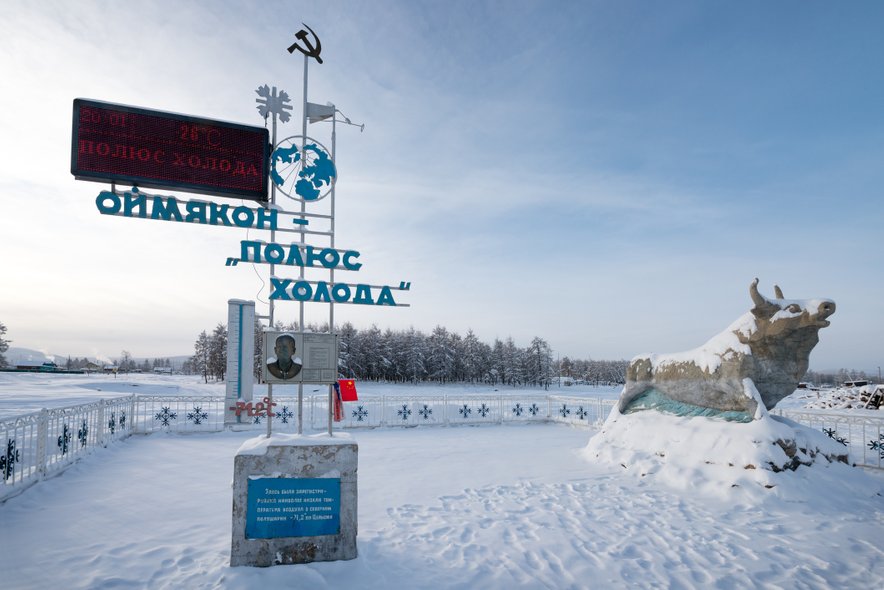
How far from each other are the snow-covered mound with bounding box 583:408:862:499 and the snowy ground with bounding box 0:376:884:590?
0.23 ft

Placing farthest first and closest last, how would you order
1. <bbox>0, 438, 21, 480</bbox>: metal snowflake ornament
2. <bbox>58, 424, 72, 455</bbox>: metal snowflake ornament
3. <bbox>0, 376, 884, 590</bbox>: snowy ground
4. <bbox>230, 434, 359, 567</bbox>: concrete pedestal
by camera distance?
<bbox>58, 424, 72, 455</bbox>: metal snowflake ornament → <bbox>0, 438, 21, 480</bbox>: metal snowflake ornament → <bbox>230, 434, 359, 567</bbox>: concrete pedestal → <bbox>0, 376, 884, 590</bbox>: snowy ground

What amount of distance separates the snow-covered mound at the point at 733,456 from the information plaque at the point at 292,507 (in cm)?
622

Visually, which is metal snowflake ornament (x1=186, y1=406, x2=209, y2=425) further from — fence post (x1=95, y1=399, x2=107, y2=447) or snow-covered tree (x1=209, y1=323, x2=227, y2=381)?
snow-covered tree (x1=209, y1=323, x2=227, y2=381)

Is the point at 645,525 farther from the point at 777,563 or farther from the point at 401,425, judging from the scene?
the point at 401,425

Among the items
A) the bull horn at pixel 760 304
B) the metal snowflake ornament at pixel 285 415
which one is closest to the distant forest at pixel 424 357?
the metal snowflake ornament at pixel 285 415

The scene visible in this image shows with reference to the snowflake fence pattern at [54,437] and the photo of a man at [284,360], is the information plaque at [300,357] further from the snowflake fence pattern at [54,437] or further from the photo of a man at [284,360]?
the snowflake fence pattern at [54,437]

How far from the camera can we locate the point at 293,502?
514 centimetres

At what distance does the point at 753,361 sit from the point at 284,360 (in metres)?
8.72

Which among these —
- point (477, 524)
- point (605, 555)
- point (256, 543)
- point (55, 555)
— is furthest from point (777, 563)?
point (55, 555)

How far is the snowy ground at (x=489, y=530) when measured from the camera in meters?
4.75

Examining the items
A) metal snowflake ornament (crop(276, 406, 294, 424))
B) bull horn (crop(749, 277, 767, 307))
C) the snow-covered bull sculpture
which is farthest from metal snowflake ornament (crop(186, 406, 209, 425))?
bull horn (crop(749, 277, 767, 307))

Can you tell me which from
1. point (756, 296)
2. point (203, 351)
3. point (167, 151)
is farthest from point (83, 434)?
point (203, 351)

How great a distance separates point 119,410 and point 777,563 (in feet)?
48.0

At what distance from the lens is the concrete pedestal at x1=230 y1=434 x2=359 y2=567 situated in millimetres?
4988
